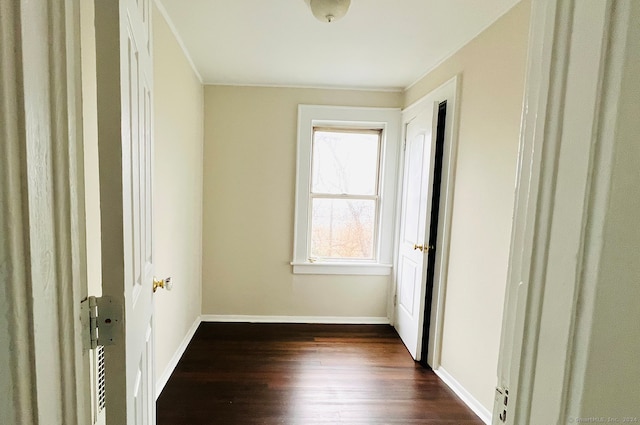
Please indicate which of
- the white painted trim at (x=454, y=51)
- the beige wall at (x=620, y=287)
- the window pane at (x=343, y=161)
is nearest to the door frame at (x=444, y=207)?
the white painted trim at (x=454, y=51)

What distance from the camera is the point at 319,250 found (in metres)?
3.12

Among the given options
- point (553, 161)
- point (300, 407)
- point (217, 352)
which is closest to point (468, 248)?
point (300, 407)

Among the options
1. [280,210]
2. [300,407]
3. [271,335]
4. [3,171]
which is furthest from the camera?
[280,210]

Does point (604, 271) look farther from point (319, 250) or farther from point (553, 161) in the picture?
point (319, 250)

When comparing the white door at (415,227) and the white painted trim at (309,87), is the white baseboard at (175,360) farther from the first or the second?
the white painted trim at (309,87)

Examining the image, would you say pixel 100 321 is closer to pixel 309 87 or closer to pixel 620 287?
pixel 620 287

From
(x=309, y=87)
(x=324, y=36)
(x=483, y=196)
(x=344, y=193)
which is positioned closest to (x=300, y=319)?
(x=344, y=193)

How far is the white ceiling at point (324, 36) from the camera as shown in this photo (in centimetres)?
167

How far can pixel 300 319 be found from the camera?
10.1 feet

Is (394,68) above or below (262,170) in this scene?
above

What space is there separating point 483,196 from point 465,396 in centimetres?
133

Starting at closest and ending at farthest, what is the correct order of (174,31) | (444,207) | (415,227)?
(174,31), (444,207), (415,227)

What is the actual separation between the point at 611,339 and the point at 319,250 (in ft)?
8.96

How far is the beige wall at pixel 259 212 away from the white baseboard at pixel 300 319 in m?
0.05
